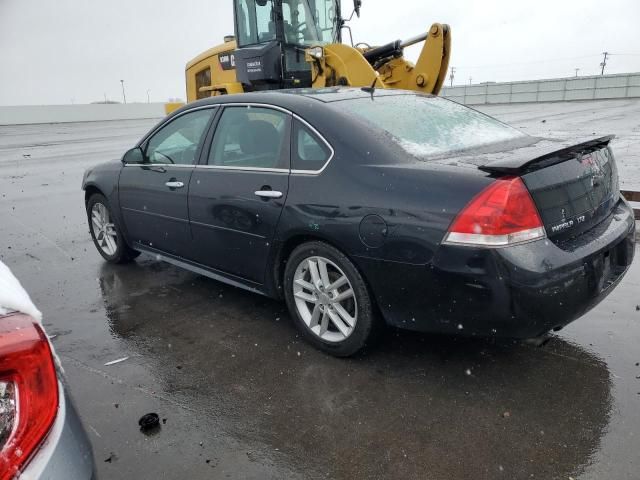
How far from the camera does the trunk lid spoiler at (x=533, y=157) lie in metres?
2.56

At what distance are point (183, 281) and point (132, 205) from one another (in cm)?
81

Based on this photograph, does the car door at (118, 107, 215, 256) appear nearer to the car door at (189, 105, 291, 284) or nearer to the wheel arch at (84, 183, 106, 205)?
the car door at (189, 105, 291, 284)

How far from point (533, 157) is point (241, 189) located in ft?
6.09

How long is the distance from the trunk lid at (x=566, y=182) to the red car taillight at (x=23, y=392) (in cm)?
211

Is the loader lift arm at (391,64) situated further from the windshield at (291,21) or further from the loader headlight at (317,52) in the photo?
the windshield at (291,21)

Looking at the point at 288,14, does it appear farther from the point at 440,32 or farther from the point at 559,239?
the point at 559,239

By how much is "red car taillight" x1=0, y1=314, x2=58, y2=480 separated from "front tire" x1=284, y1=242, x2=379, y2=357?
1880 mm

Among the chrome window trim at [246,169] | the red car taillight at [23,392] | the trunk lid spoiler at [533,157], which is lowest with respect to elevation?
the red car taillight at [23,392]

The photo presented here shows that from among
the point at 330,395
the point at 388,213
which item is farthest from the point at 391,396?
the point at 388,213

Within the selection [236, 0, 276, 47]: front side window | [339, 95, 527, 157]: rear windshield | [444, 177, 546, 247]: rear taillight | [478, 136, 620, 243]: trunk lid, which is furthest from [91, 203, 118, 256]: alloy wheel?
[236, 0, 276, 47]: front side window

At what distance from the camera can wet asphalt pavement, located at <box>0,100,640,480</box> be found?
2.38m

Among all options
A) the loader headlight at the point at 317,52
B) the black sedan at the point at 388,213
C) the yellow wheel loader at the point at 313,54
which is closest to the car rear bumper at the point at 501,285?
the black sedan at the point at 388,213

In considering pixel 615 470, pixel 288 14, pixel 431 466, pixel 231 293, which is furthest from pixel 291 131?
pixel 288 14

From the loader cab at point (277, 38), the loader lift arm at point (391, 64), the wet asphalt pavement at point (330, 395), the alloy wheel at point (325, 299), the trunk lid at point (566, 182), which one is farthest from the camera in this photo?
the loader cab at point (277, 38)
